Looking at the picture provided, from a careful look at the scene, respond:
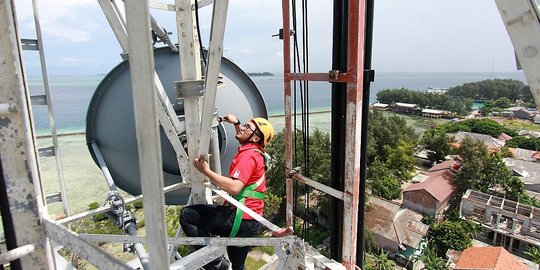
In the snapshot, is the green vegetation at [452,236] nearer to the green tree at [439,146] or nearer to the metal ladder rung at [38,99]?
the green tree at [439,146]

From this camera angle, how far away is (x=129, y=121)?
3.60 metres

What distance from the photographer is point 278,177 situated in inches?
961

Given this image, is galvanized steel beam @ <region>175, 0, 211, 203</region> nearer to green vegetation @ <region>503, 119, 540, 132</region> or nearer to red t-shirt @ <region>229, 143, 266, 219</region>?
red t-shirt @ <region>229, 143, 266, 219</region>

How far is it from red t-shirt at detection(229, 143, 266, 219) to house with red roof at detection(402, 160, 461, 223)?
26138 mm

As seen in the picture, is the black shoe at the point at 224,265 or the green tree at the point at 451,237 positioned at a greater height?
the black shoe at the point at 224,265

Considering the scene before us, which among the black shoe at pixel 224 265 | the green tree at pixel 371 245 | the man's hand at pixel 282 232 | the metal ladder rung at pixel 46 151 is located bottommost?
the green tree at pixel 371 245

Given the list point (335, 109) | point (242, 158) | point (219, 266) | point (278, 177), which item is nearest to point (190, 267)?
point (219, 266)

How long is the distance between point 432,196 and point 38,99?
91.8 ft

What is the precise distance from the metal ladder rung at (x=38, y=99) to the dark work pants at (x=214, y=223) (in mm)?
1538

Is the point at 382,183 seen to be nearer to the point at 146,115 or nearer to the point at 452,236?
the point at 452,236

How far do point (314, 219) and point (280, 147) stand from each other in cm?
610

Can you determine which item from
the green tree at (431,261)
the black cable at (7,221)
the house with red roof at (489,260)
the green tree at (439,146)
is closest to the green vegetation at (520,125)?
the green tree at (439,146)

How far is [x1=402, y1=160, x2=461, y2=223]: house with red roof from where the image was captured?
1005 inches

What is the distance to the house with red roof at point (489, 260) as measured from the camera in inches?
652
